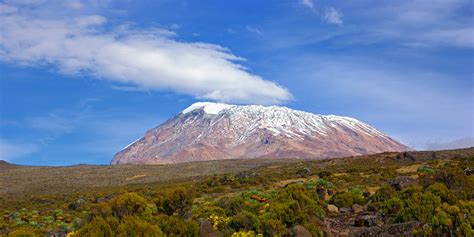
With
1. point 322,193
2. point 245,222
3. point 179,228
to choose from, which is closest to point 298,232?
point 245,222

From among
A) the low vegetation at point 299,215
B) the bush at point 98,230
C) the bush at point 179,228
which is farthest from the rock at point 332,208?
the bush at point 98,230

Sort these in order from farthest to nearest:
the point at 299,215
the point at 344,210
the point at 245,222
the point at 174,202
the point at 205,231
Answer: the point at 174,202
the point at 344,210
the point at 299,215
the point at 245,222
the point at 205,231

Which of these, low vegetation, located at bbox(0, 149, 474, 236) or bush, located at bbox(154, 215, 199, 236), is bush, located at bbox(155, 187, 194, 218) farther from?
bush, located at bbox(154, 215, 199, 236)

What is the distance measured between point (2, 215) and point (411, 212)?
2759 centimetres

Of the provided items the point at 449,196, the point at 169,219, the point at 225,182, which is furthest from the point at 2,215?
the point at 449,196

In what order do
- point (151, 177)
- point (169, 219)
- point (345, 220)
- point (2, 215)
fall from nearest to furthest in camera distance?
point (169, 219), point (345, 220), point (2, 215), point (151, 177)

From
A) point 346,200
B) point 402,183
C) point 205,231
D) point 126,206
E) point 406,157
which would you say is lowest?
point 205,231

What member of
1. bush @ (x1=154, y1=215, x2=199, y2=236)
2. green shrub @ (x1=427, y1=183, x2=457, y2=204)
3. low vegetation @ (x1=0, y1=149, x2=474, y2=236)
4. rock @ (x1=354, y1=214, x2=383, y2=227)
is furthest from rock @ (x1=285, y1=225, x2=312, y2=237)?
green shrub @ (x1=427, y1=183, x2=457, y2=204)

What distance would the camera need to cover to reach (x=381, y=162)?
54406 millimetres

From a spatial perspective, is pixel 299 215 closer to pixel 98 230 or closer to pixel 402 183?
pixel 98 230

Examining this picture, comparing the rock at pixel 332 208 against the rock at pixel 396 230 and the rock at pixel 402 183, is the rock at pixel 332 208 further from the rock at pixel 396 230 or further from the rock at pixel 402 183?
the rock at pixel 396 230

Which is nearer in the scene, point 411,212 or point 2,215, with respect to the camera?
point 411,212

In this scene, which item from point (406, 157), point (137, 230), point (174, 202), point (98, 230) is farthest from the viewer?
point (406, 157)

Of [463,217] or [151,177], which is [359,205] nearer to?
[463,217]
